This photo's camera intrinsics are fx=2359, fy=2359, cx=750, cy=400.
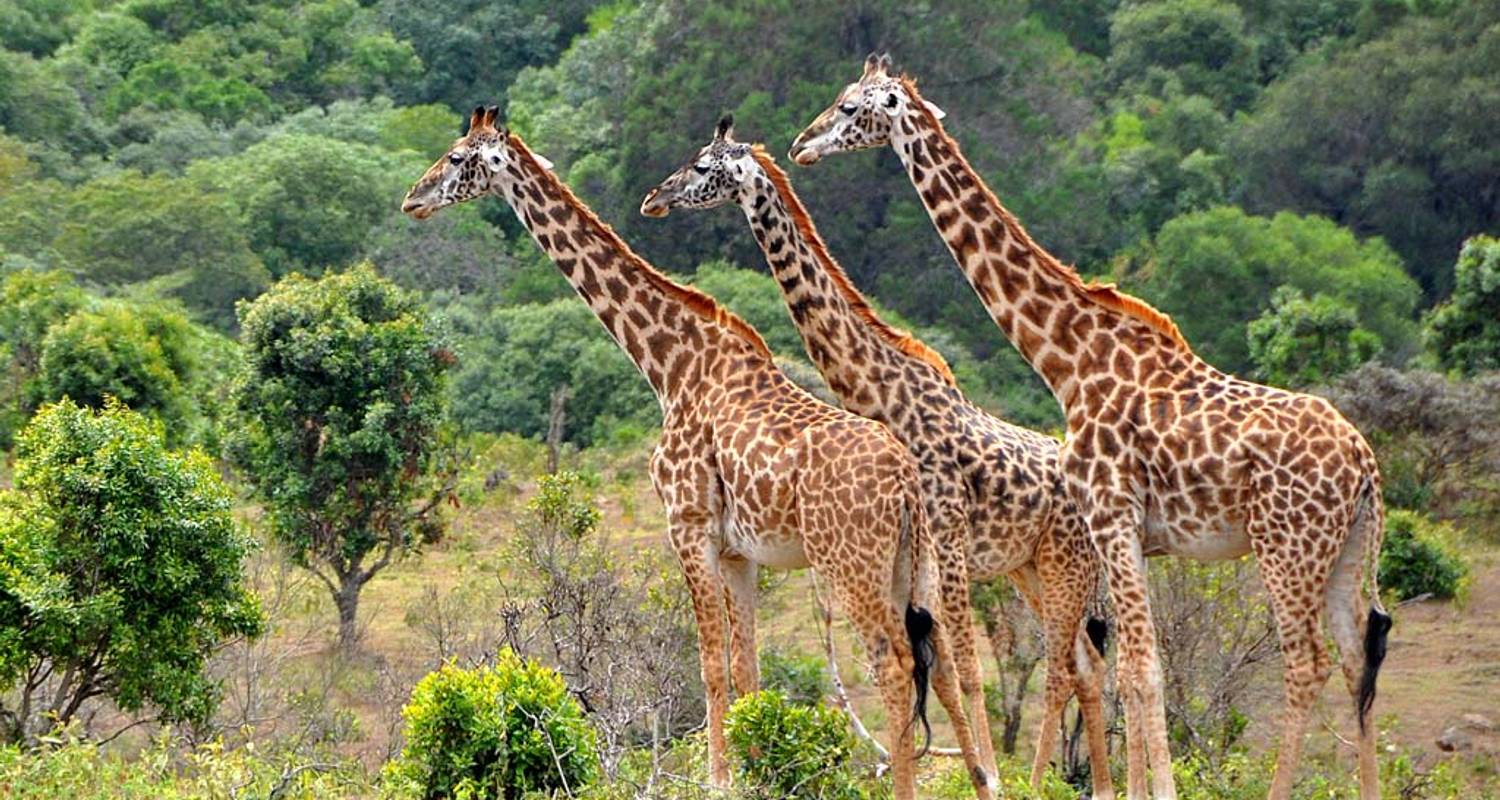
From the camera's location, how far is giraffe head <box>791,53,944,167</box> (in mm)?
10852

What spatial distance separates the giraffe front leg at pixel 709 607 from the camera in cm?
1034

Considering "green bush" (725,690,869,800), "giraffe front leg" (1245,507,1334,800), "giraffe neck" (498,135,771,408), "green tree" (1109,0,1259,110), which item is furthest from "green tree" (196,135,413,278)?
"giraffe front leg" (1245,507,1334,800)

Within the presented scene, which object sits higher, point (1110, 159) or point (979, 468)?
point (1110, 159)

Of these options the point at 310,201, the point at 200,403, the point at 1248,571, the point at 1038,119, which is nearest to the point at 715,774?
the point at 1248,571

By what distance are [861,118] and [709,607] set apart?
93.9 inches

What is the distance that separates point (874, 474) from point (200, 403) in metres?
14.0

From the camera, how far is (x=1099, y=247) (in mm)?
38344

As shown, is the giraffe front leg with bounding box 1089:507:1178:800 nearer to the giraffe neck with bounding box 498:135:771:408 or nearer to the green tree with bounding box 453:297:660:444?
the giraffe neck with bounding box 498:135:771:408

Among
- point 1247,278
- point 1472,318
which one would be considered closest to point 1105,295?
point 1472,318

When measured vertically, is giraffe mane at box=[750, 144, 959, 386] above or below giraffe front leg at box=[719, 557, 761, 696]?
above

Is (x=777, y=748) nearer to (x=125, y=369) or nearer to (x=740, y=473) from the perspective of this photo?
(x=740, y=473)

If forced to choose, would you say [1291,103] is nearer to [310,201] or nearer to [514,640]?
[310,201]

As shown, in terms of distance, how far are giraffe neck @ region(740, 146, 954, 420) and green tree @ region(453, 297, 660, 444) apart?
1809 centimetres

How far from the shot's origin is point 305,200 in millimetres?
36750
